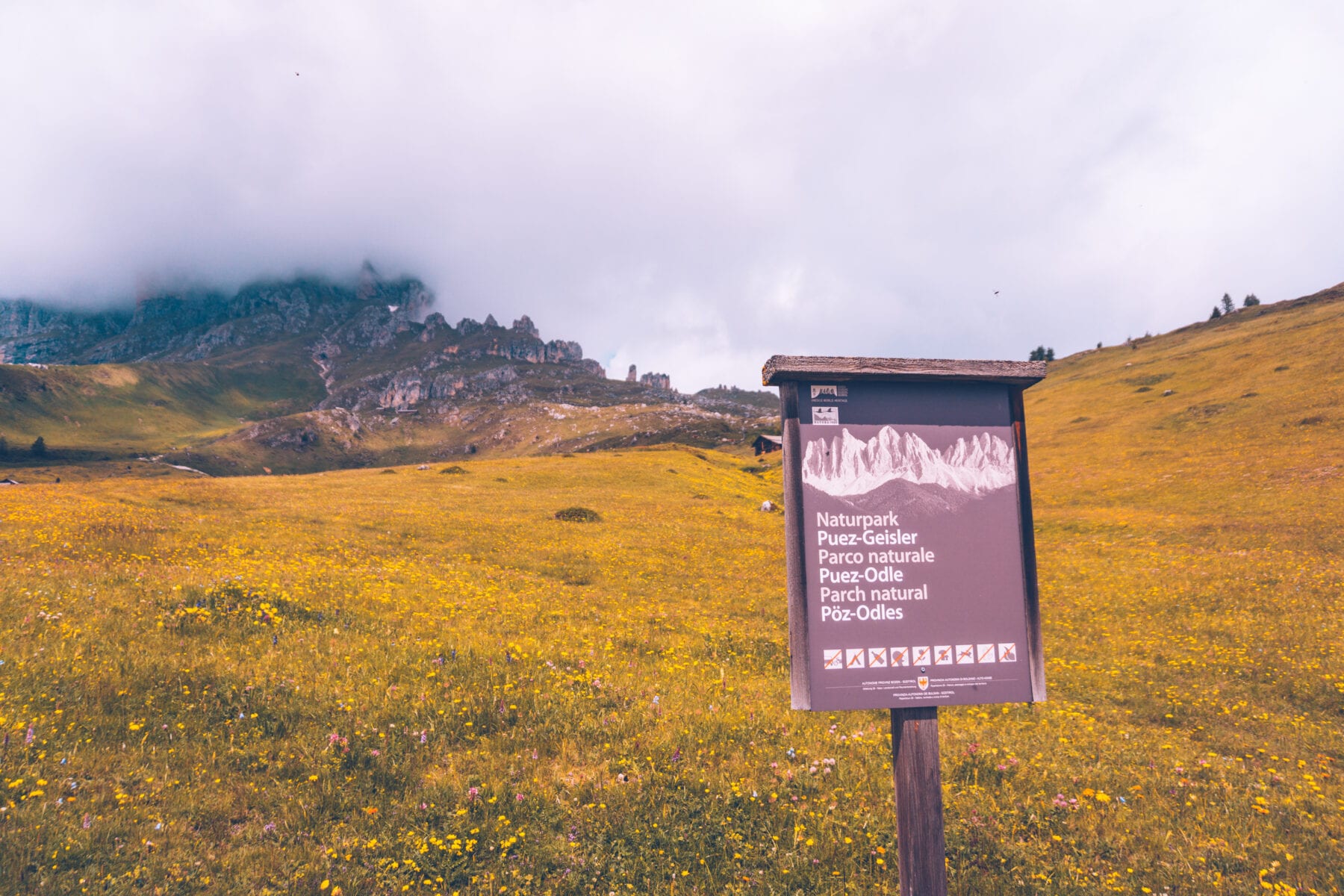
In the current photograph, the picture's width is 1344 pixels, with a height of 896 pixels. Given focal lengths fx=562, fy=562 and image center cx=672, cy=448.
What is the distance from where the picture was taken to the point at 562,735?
9.91m

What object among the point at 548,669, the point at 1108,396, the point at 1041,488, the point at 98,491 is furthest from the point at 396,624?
the point at 1108,396

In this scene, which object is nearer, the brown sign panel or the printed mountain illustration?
the brown sign panel

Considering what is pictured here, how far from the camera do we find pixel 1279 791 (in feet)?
32.6

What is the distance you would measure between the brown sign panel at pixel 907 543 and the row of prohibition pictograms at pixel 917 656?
1 cm

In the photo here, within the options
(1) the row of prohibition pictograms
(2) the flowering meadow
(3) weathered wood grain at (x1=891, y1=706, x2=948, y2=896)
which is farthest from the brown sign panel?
(2) the flowering meadow

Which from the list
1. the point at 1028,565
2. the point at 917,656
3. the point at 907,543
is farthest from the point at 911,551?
the point at 1028,565

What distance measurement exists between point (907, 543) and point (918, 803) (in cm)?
294

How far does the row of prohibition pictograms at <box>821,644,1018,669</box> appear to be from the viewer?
6.48 m

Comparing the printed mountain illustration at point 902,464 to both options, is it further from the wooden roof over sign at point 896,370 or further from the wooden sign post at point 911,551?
the wooden roof over sign at point 896,370

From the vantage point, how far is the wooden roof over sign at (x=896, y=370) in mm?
6758

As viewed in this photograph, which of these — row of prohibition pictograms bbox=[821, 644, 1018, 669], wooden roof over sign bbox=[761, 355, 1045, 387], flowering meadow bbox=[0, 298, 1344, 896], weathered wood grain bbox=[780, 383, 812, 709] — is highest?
wooden roof over sign bbox=[761, 355, 1045, 387]

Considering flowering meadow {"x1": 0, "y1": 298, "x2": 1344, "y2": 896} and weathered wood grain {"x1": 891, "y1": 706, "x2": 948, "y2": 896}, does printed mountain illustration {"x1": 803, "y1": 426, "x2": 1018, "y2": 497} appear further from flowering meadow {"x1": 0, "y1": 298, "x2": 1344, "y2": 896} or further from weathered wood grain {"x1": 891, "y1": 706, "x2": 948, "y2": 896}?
flowering meadow {"x1": 0, "y1": 298, "x2": 1344, "y2": 896}

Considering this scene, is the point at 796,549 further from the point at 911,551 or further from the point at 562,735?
the point at 562,735

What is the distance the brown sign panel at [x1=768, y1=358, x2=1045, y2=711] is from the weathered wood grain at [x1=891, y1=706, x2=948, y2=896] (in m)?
0.37
